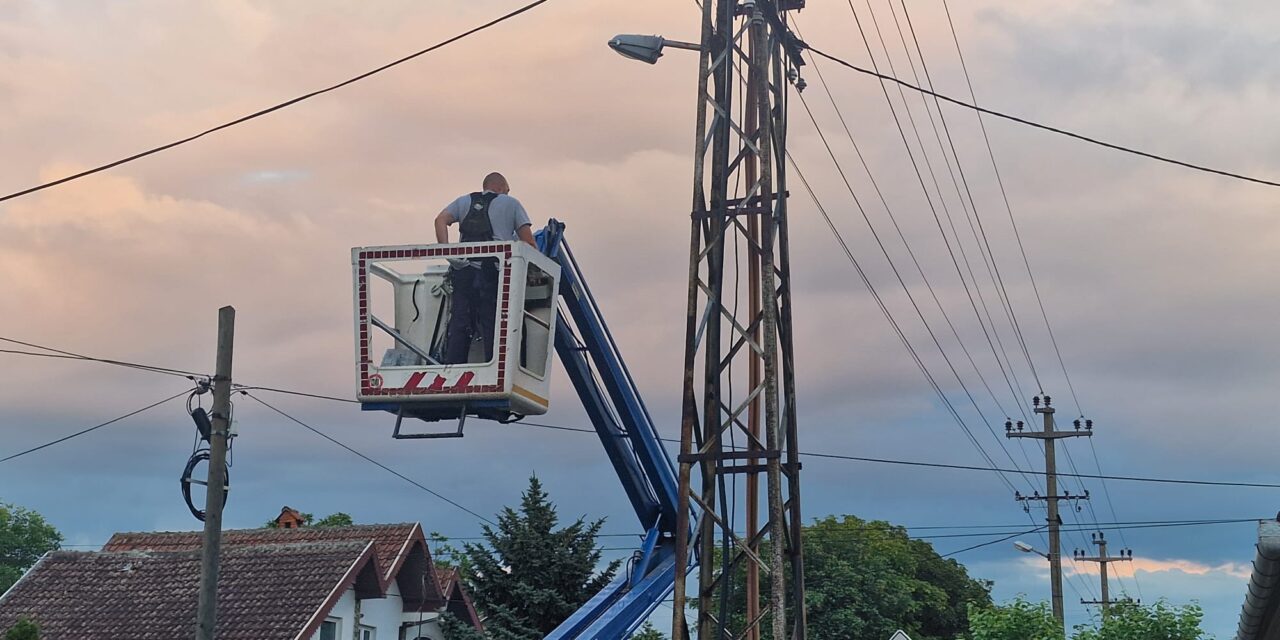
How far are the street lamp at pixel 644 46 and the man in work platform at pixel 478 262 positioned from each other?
2546 millimetres

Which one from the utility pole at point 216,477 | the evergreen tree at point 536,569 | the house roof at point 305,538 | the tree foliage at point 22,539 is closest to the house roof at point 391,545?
the house roof at point 305,538

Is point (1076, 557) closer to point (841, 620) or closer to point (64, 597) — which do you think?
point (841, 620)

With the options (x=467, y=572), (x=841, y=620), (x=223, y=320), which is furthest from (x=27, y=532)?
(x=223, y=320)

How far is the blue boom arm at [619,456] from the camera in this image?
16547mm

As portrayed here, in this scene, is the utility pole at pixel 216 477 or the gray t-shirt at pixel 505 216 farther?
the utility pole at pixel 216 477

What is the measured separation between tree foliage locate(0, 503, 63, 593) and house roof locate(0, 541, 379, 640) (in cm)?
4691

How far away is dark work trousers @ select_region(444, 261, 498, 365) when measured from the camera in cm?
1423

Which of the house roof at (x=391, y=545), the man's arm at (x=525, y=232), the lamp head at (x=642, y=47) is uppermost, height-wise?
the lamp head at (x=642, y=47)

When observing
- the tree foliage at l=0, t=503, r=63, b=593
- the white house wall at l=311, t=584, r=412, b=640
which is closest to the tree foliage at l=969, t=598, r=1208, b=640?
the white house wall at l=311, t=584, r=412, b=640

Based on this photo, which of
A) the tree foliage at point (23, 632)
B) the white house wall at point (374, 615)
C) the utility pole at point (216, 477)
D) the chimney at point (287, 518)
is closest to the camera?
the utility pole at point (216, 477)

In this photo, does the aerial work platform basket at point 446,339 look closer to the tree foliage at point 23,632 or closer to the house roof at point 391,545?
the tree foliage at point 23,632

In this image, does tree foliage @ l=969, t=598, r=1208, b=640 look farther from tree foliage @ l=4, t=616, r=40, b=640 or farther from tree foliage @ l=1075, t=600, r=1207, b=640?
tree foliage @ l=4, t=616, r=40, b=640

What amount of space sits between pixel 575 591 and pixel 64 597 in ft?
33.9

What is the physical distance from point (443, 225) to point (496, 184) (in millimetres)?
695
